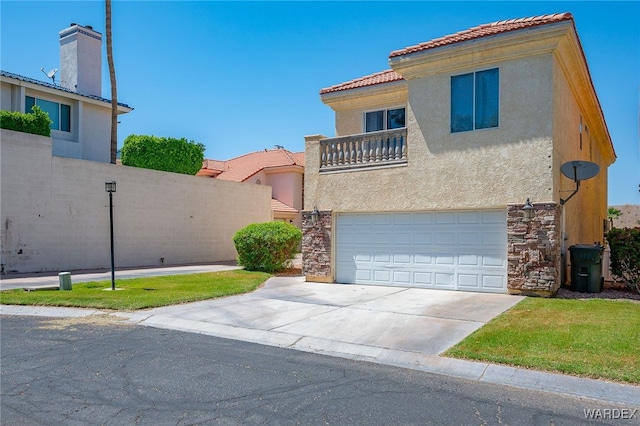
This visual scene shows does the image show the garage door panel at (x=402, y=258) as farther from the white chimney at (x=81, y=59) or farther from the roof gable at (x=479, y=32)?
the white chimney at (x=81, y=59)

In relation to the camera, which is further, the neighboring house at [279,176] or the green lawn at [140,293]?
the neighboring house at [279,176]

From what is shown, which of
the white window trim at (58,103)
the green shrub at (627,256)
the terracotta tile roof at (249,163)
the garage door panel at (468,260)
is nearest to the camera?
the green shrub at (627,256)

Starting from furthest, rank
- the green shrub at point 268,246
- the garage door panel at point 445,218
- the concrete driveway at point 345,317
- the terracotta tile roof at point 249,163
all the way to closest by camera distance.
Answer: the terracotta tile roof at point 249,163 < the green shrub at point 268,246 < the garage door panel at point 445,218 < the concrete driveway at point 345,317

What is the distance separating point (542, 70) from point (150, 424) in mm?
11358

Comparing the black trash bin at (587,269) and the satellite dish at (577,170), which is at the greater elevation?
the satellite dish at (577,170)

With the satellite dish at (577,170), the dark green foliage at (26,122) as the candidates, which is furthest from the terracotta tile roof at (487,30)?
the dark green foliage at (26,122)

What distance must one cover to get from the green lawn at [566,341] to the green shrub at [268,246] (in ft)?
33.1

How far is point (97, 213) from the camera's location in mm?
19359

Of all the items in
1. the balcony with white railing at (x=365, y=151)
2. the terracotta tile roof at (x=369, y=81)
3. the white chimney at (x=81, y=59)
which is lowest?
the balcony with white railing at (x=365, y=151)

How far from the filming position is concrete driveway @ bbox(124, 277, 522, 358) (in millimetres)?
7551

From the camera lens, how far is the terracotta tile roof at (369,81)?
15.7 meters

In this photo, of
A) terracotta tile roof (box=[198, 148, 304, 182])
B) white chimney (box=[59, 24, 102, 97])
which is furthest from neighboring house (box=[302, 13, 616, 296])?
terracotta tile roof (box=[198, 148, 304, 182])

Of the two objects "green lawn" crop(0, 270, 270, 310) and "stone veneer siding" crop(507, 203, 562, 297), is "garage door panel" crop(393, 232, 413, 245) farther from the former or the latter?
"green lawn" crop(0, 270, 270, 310)

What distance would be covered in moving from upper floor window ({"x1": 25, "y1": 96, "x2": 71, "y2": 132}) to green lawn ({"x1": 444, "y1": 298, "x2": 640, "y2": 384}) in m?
22.4
